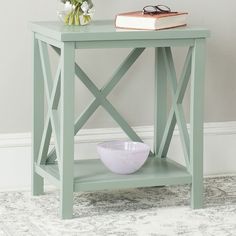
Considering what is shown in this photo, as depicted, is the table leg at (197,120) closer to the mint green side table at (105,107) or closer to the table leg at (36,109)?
the mint green side table at (105,107)

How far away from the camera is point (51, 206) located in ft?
9.77

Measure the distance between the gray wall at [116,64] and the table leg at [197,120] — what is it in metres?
0.48

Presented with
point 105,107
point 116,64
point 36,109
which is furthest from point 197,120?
point 36,109

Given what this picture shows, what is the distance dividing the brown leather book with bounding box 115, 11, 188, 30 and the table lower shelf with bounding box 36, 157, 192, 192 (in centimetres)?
55

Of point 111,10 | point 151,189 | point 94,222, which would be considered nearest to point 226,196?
point 151,189

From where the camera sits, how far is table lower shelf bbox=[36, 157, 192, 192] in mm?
2848

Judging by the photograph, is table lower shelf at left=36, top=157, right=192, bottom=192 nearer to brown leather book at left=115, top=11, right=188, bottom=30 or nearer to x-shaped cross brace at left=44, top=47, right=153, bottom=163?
x-shaped cross brace at left=44, top=47, right=153, bottom=163

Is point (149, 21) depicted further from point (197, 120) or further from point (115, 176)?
point (115, 176)

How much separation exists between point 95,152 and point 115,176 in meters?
0.42

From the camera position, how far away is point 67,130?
2750 millimetres

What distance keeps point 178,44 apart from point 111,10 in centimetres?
51

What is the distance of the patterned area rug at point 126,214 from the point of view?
2693 mm

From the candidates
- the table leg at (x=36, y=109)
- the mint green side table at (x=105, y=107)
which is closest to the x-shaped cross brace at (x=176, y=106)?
the mint green side table at (x=105, y=107)

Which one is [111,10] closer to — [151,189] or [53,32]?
[53,32]
